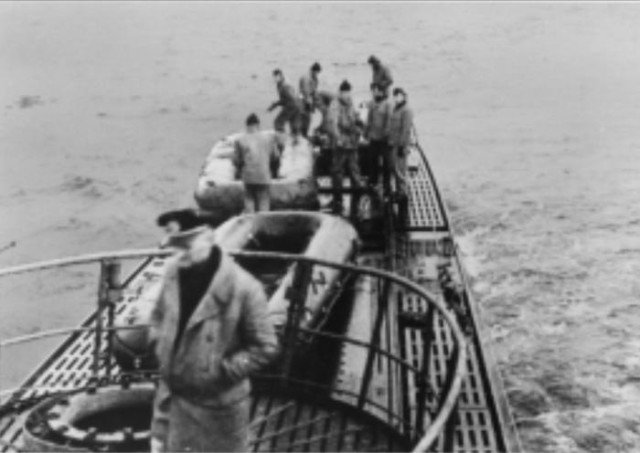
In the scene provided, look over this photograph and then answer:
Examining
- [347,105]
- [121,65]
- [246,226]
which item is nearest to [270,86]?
[121,65]

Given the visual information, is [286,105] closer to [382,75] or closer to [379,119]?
[382,75]

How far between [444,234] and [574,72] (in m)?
23.3

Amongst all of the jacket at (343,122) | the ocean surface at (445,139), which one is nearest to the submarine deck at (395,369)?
the jacket at (343,122)

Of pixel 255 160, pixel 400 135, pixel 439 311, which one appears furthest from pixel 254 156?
pixel 439 311

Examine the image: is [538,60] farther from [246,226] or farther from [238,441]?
[238,441]

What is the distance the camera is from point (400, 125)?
11.7m

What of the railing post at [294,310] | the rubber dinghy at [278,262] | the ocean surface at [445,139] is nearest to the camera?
the railing post at [294,310]

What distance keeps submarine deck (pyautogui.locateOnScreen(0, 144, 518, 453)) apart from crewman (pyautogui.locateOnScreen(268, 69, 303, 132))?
311 centimetres

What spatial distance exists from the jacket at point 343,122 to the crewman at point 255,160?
1.62 metres

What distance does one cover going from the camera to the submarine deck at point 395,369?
18.6 ft

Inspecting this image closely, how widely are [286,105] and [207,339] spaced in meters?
10.4

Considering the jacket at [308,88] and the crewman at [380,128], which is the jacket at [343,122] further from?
the jacket at [308,88]

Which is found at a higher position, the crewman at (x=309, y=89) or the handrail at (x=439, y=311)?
the crewman at (x=309, y=89)

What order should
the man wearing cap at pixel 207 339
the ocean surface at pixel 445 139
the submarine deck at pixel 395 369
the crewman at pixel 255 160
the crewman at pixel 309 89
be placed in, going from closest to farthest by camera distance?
the man wearing cap at pixel 207 339 → the submarine deck at pixel 395 369 → the crewman at pixel 255 160 → the ocean surface at pixel 445 139 → the crewman at pixel 309 89
